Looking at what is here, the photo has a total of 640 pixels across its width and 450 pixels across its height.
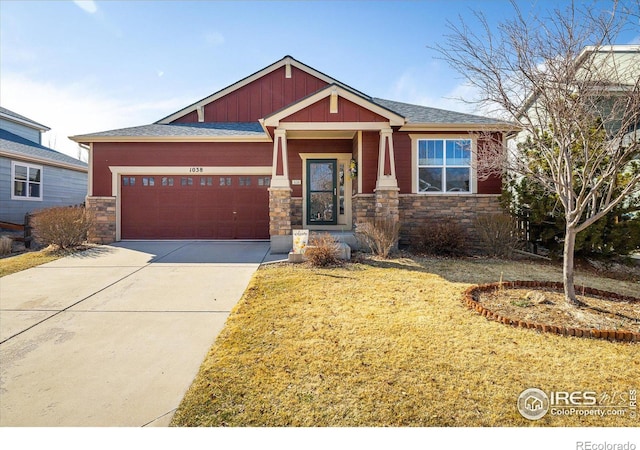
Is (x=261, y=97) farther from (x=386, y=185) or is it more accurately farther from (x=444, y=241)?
(x=444, y=241)

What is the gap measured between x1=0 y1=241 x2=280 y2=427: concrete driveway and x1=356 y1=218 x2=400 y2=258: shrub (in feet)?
10.1

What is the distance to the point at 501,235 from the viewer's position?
8.74m

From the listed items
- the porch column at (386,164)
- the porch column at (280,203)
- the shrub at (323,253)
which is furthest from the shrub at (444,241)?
the porch column at (280,203)

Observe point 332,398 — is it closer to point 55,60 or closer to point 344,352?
point 344,352

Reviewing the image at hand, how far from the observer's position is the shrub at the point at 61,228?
9305 millimetres

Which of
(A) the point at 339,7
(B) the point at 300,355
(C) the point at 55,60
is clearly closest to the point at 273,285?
(B) the point at 300,355

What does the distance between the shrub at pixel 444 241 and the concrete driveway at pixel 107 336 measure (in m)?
4.70

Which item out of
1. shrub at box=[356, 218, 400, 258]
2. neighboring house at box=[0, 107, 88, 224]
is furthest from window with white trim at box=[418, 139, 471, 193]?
neighboring house at box=[0, 107, 88, 224]

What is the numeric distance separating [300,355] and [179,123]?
1269cm

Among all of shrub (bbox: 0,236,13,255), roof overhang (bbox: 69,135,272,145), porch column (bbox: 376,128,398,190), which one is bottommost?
shrub (bbox: 0,236,13,255)

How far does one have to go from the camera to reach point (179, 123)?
523 inches

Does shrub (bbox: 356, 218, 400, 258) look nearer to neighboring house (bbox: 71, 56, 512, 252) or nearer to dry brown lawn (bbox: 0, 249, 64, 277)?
neighboring house (bbox: 71, 56, 512, 252)

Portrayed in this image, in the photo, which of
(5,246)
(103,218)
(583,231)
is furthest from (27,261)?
(583,231)

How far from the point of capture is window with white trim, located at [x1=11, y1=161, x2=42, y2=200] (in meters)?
13.6
